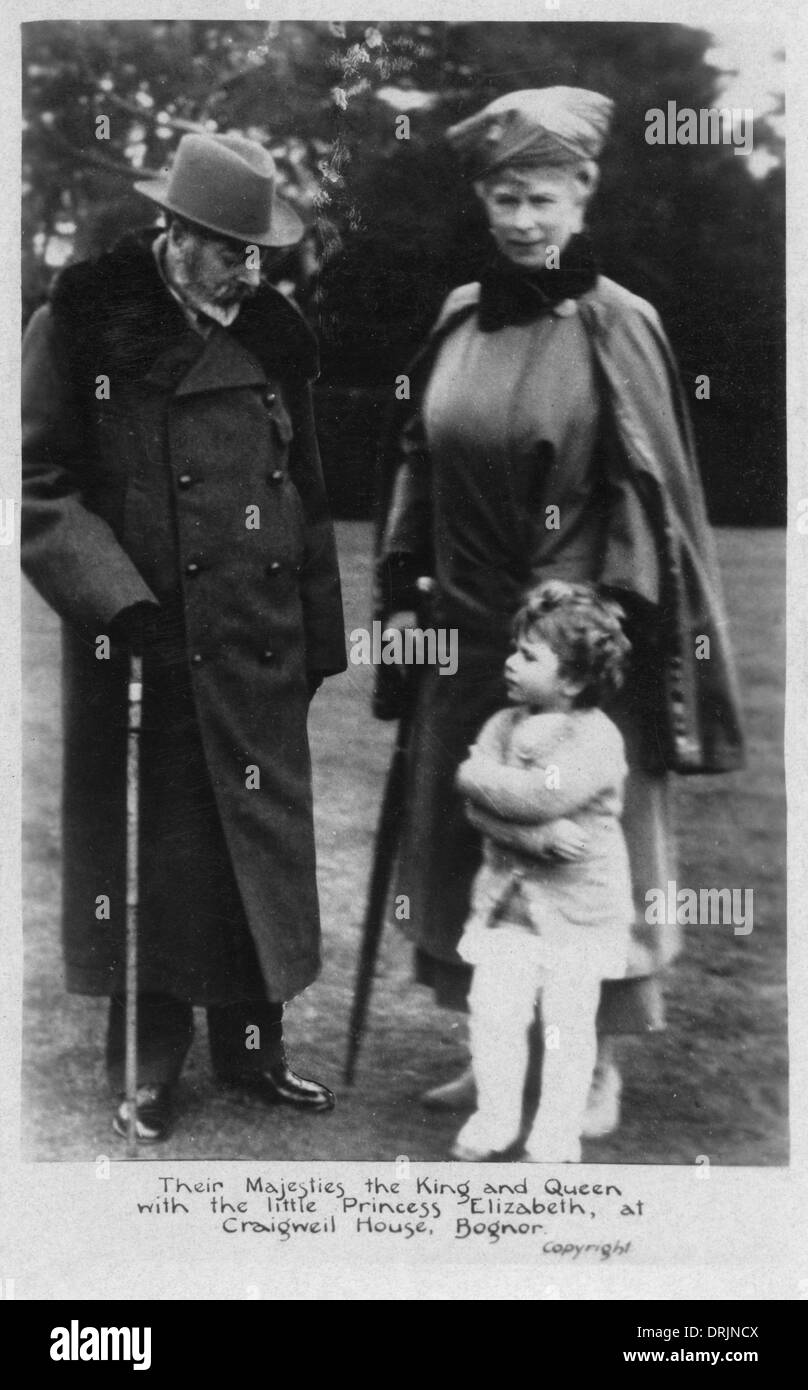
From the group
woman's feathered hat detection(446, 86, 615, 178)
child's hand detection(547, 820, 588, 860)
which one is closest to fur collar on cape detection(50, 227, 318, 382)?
woman's feathered hat detection(446, 86, 615, 178)

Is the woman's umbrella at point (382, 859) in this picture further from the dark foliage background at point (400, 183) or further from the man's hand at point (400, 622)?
the dark foliage background at point (400, 183)

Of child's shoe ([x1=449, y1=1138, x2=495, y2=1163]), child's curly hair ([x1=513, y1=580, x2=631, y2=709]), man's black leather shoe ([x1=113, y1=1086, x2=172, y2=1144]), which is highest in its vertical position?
child's curly hair ([x1=513, y1=580, x2=631, y2=709])

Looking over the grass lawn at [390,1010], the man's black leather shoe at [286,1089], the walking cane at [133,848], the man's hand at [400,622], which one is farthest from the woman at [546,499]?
the walking cane at [133,848]

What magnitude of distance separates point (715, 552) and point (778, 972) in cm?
118

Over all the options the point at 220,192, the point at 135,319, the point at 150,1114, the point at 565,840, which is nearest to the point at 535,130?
the point at 220,192

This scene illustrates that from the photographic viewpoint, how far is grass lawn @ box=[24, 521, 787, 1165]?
12.3 feet

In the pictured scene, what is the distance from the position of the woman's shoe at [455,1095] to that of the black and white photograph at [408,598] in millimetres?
18

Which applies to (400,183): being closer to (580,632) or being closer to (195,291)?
(195,291)

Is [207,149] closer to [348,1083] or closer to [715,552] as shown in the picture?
[715,552]

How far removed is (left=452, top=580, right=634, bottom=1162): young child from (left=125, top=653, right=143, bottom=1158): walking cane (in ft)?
2.86

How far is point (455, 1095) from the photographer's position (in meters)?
3.77

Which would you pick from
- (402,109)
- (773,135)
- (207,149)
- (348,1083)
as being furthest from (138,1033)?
(773,135)

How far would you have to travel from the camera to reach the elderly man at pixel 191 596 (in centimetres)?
358

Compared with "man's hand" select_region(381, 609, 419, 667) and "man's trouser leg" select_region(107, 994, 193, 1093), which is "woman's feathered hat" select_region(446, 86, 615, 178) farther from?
"man's trouser leg" select_region(107, 994, 193, 1093)
